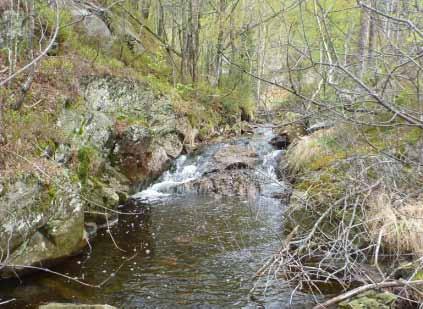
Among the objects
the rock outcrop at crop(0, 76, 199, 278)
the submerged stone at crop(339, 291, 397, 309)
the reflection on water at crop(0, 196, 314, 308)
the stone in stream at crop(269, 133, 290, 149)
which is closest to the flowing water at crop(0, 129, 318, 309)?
the reflection on water at crop(0, 196, 314, 308)

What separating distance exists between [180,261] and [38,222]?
214 cm

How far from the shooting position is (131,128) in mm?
10383

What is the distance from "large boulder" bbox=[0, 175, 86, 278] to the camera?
18.3ft

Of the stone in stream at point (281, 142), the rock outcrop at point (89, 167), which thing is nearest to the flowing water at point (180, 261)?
the rock outcrop at point (89, 167)

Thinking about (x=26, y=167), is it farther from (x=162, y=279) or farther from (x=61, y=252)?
(x=162, y=279)

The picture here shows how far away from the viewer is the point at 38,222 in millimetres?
5973

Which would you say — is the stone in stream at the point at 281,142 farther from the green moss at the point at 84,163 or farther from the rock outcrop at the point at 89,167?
the green moss at the point at 84,163

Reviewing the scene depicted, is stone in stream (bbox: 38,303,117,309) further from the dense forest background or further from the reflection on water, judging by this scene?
the dense forest background

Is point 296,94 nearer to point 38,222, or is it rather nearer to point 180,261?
point 180,261

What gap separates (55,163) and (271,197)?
5358 millimetres

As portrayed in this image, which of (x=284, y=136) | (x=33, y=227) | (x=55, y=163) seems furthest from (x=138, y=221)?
(x=284, y=136)

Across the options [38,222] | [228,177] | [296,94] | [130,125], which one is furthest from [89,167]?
[296,94]

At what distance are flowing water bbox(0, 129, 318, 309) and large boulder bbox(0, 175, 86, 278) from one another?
26 cm

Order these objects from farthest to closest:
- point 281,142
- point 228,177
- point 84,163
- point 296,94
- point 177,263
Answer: point 281,142 → point 228,177 → point 84,163 → point 177,263 → point 296,94
